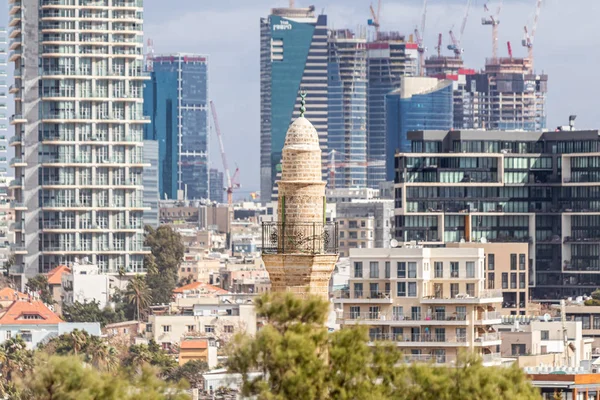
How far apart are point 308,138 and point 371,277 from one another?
6313cm

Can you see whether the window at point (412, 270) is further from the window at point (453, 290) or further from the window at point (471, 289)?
the window at point (471, 289)

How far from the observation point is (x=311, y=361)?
207 ft

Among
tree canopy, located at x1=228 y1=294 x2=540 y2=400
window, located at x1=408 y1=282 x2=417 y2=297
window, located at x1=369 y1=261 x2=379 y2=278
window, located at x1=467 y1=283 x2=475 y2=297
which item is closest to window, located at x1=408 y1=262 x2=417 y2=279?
window, located at x1=408 y1=282 x2=417 y2=297

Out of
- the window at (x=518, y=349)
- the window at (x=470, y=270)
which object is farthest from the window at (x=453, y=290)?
the window at (x=518, y=349)

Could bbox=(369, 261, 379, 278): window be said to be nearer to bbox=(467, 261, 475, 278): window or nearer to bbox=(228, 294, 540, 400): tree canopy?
bbox=(467, 261, 475, 278): window

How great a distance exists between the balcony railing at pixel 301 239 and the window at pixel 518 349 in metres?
70.8

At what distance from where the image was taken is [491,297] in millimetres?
133250

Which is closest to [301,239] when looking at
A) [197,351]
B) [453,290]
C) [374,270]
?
[453,290]

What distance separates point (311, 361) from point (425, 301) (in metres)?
68.1

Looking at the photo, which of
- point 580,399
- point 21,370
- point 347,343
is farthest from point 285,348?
point 21,370

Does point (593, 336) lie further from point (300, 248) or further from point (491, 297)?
point (300, 248)

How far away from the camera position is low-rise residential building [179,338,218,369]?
18600 cm

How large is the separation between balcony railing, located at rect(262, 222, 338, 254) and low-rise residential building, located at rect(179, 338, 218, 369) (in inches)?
4426

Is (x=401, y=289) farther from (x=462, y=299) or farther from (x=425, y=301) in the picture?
(x=462, y=299)
